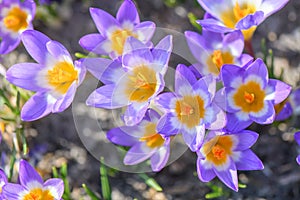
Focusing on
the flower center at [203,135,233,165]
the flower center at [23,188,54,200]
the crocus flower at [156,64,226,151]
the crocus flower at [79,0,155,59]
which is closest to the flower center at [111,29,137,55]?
the crocus flower at [79,0,155,59]

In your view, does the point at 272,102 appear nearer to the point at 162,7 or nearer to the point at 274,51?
the point at 274,51

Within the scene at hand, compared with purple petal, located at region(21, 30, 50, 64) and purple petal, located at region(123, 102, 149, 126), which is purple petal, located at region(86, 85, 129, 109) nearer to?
purple petal, located at region(123, 102, 149, 126)

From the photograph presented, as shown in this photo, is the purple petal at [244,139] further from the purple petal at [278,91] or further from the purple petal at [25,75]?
the purple petal at [25,75]

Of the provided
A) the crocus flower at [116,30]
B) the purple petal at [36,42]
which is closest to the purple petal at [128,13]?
the crocus flower at [116,30]

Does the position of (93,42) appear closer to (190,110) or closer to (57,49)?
(57,49)

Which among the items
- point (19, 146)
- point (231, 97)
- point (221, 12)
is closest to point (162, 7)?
point (221, 12)
